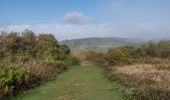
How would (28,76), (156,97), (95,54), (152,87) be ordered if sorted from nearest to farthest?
(156,97) < (152,87) < (28,76) < (95,54)

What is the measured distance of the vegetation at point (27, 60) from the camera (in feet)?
50.5

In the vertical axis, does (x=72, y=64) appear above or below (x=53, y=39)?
below

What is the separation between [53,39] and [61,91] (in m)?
25.6

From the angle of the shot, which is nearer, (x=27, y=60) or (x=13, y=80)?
(x=13, y=80)

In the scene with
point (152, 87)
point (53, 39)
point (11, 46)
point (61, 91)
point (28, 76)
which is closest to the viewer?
point (152, 87)

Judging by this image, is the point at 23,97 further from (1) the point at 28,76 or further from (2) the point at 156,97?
(2) the point at 156,97

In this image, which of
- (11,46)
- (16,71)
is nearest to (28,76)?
(16,71)

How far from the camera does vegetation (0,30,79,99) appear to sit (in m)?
15.4

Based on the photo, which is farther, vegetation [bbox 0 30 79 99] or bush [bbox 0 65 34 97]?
vegetation [bbox 0 30 79 99]

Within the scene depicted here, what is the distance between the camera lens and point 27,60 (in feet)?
93.8

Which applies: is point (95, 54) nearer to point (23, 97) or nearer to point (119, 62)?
point (119, 62)

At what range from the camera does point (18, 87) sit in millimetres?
15906

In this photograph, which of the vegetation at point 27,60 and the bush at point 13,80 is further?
the vegetation at point 27,60

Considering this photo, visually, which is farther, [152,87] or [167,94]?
[152,87]
